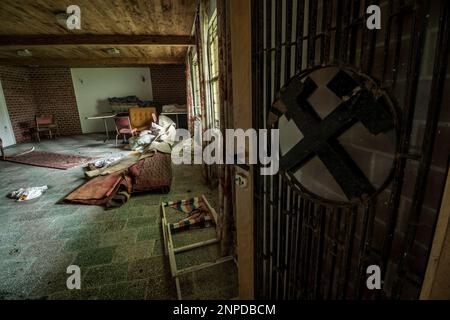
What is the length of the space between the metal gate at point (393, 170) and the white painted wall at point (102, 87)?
29.4 ft

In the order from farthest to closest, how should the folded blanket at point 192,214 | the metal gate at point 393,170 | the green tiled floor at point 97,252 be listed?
the folded blanket at point 192,214 < the green tiled floor at point 97,252 < the metal gate at point 393,170

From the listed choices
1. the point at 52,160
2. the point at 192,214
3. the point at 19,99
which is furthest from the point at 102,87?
the point at 192,214

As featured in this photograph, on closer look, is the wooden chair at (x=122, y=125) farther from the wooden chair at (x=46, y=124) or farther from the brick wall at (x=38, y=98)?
the brick wall at (x=38, y=98)

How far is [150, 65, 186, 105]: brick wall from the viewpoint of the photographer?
29.4 ft

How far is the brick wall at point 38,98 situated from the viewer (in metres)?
7.60

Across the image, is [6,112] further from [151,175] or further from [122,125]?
[151,175]

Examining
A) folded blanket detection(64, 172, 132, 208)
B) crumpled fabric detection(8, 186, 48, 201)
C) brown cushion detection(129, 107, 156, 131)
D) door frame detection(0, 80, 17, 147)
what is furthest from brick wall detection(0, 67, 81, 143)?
folded blanket detection(64, 172, 132, 208)

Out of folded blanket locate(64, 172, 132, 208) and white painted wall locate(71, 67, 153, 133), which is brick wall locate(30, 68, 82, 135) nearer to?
white painted wall locate(71, 67, 153, 133)

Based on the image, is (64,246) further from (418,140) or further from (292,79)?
(418,140)

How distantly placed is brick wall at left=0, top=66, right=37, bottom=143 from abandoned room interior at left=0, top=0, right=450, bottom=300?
12.9 ft

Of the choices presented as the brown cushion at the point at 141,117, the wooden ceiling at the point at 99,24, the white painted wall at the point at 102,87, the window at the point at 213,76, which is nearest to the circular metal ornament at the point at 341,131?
the window at the point at 213,76

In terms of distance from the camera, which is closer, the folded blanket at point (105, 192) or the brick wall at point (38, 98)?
the folded blanket at point (105, 192)
